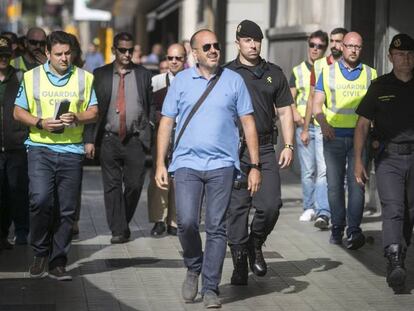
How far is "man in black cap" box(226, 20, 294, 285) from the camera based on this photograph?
9.51 m

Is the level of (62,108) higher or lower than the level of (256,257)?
higher

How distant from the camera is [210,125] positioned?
8641 millimetres

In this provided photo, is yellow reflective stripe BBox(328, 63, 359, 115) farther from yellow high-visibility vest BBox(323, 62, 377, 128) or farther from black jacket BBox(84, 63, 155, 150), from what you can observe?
black jacket BBox(84, 63, 155, 150)

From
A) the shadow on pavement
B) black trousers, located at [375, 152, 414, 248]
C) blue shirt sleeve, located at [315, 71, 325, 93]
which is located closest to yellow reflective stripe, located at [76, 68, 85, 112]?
the shadow on pavement

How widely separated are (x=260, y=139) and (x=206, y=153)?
1016 millimetres

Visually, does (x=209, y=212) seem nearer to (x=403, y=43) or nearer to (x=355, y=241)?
(x=403, y=43)

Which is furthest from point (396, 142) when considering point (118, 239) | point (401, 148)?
point (118, 239)

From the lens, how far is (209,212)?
28.6ft

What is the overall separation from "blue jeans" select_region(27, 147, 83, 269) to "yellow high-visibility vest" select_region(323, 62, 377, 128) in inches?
115

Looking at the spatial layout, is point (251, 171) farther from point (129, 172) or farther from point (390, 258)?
point (129, 172)

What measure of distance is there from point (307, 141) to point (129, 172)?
203cm

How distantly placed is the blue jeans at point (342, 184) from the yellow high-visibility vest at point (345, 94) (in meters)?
0.18

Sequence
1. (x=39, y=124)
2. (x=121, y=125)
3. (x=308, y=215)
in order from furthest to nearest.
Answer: (x=308, y=215)
(x=121, y=125)
(x=39, y=124)

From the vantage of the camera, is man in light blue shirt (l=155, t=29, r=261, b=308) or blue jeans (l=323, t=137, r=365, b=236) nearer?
man in light blue shirt (l=155, t=29, r=261, b=308)
